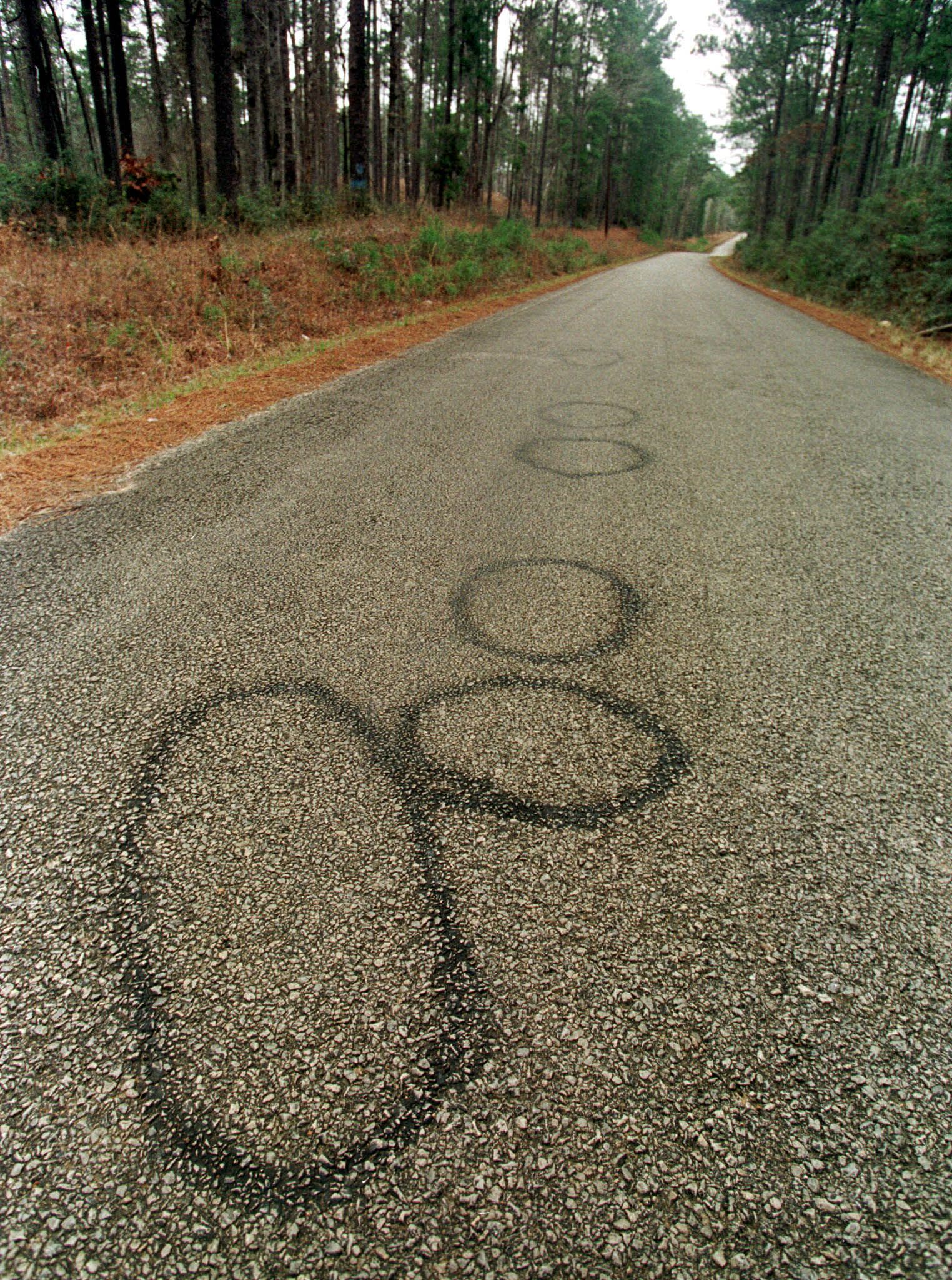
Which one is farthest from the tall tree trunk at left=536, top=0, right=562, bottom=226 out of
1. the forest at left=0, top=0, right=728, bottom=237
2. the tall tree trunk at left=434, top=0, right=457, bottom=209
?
the tall tree trunk at left=434, top=0, right=457, bottom=209

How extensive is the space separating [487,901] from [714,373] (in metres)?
6.85

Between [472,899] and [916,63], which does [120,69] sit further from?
[916,63]

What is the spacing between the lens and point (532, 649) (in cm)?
239

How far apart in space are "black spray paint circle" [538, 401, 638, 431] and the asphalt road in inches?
74.6

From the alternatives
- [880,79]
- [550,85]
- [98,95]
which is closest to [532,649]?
[98,95]

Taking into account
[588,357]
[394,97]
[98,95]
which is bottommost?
[588,357]

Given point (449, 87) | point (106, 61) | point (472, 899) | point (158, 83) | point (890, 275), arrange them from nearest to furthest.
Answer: point (472, 899) < point (890, 275) < point (106, 61) < point (449, 87) < point (158, 83)

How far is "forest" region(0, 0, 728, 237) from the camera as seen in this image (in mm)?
12562

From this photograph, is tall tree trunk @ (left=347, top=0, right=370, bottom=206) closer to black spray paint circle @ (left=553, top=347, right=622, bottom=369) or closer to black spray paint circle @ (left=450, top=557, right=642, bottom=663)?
black spray paint circle @ (left=553, top=347, right=622, bottom=369)

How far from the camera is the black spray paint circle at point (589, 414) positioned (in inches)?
196

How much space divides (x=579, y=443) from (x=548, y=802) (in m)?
3.34

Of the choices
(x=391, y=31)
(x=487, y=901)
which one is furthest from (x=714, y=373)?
(x=391, y=31)

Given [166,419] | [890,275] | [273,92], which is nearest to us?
[166,419]

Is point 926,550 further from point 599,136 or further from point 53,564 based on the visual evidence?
point 599,136
